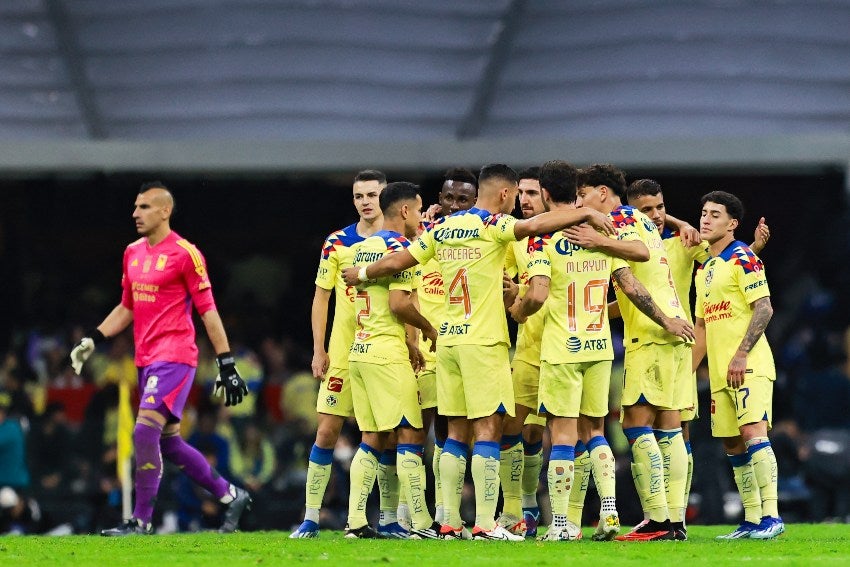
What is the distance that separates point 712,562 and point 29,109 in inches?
687

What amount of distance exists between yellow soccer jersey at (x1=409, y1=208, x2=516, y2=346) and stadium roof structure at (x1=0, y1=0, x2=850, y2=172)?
12553 millimetres

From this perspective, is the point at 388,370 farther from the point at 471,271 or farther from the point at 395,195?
the point at 395,195

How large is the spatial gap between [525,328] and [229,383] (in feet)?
7.87

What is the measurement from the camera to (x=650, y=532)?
11336 mm

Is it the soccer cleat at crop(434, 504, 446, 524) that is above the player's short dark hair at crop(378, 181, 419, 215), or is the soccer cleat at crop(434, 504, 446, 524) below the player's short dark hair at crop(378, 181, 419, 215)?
below

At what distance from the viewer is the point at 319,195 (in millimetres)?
25281

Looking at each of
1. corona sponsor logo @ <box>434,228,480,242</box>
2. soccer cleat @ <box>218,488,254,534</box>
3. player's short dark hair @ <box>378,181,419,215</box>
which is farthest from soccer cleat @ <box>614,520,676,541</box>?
soccer cleat @ <box>218,488,254,534</box>

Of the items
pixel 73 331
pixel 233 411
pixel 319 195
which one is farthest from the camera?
pixel 319 195

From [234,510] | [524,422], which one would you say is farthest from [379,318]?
[234,510]

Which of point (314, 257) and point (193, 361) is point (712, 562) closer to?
point (193, 361)

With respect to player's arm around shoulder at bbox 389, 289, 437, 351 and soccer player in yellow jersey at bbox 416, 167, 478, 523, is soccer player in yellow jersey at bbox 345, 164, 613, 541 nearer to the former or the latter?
player's arm around shoulder at bbox 389, 289, 437, 351

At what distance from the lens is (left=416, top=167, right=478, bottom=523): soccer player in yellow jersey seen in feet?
40.0

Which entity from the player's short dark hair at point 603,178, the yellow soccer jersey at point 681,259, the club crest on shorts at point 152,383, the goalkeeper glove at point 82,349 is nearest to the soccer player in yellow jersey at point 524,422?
the player's short dark hair at point 603,178

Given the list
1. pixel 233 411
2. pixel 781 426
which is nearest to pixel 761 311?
pixel 781 426
